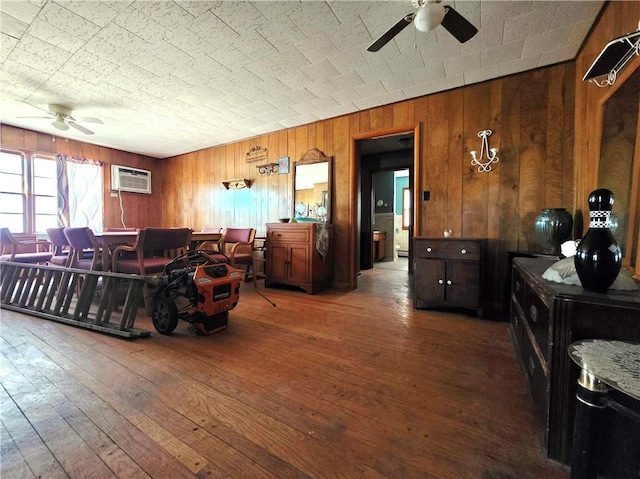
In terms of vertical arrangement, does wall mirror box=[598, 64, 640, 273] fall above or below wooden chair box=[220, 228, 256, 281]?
above

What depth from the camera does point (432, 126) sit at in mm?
3100

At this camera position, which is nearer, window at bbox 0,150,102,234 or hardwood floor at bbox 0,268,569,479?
hardwood floor at bbox 0,268,569,479

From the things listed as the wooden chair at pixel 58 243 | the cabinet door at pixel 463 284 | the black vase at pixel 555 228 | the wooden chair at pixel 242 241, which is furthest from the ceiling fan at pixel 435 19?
the wooden chair at pixel 58 243

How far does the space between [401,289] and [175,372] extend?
2.94 m

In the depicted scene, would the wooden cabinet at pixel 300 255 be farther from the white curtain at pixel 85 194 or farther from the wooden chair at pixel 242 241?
the white curtain at pixel 85 194

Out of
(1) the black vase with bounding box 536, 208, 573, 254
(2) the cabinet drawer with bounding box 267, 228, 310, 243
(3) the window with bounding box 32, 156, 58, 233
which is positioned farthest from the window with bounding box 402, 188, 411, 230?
(3) the window with bounding box 32, 156, 58, 233

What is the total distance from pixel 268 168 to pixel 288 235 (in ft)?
5.07

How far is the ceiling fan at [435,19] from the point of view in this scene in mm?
1556

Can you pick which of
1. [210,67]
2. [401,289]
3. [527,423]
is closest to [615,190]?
[527,423]

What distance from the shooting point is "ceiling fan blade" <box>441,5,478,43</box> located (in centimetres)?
161

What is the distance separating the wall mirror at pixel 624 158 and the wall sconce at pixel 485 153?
997mm

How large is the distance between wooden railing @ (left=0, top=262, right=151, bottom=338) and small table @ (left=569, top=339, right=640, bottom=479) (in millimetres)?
2399

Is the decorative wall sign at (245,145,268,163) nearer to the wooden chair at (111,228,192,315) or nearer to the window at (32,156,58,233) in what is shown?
the wooden chair at (111,228,192,315)

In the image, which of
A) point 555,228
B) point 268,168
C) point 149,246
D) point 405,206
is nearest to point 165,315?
point 149,246
